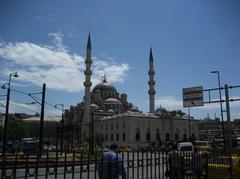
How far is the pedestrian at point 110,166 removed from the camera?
230 inches

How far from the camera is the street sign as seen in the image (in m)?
23.9

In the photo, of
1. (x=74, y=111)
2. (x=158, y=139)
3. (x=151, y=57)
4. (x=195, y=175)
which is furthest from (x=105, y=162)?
(x=74, y=111)

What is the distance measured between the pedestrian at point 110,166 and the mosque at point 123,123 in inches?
2237

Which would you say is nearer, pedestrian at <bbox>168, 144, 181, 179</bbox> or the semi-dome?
pedestrian at <bbox>168, 144, 181, 179</bbox>

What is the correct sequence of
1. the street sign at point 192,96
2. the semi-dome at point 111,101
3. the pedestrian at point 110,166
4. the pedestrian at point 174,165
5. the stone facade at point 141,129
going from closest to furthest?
the pedestrian at point 110,166
the pedestrian at point 174,165
the street sign at point 192,96
the stone facade at point 141,129
the semi-dome at point 111,101

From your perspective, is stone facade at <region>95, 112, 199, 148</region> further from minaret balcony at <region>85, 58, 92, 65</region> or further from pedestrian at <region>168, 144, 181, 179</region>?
pedestrian at <region>168, 144, 181, 179</region>

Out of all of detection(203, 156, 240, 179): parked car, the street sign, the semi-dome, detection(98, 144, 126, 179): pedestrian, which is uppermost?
the semi-dome

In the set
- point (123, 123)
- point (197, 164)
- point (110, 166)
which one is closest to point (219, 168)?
point (197, 164)

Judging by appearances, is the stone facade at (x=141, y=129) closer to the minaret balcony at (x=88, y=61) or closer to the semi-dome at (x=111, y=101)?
the semi-dome at (x=111, y=101)

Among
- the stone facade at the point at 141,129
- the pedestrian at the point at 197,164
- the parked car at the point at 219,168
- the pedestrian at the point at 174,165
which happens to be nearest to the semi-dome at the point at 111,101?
the stone facade at the point at 141,129

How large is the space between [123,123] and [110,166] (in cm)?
6943

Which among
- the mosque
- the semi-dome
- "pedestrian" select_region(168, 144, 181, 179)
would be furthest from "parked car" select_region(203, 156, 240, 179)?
the semi-dome

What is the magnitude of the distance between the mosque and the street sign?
4025 centimetres

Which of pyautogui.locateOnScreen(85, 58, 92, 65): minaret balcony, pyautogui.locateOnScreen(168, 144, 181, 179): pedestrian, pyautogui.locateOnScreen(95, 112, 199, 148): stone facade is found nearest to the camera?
pyautogui.locateOnScreen(168, 144, 181, 179): pedestrian
